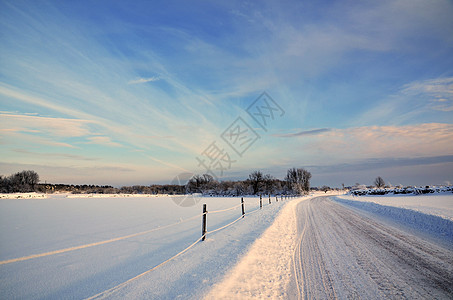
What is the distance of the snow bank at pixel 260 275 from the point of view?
3344mm

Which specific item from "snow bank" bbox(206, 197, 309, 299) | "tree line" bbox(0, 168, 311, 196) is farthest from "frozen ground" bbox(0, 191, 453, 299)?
"tree line" bbox(0, 168, 311, 196)

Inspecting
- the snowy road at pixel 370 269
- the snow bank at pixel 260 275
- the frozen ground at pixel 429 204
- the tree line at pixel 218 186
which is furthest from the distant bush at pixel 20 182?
the frozen ground at pixel 429 204

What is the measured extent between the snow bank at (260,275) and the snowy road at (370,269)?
0.72 ft

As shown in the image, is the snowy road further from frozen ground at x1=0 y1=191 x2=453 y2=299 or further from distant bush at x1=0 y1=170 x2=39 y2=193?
distant bush at x1=0 y1=170 x2=39 y2=193

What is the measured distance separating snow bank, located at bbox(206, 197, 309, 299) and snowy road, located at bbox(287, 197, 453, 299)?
0.72 feet

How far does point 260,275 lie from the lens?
13.4 ft

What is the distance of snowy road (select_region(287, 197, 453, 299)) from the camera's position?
331 cm

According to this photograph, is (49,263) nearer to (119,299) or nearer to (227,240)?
(119,299)

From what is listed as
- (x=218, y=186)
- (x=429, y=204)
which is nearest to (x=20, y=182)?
(x=218, y=186)

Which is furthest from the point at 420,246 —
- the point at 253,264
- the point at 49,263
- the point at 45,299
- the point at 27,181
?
the point at 27,181

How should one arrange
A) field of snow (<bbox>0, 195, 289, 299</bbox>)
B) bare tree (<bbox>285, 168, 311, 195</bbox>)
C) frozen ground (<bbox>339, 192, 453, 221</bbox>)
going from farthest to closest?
bare tree (<bbox>285, 168, 311, 195</bbox>) → frozen ground (<bbox>339, 192, 453, 221</bbox>) → field of snow (<bbox>0, 195, 289, 299</bbox>)

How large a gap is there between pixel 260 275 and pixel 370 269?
2.28m

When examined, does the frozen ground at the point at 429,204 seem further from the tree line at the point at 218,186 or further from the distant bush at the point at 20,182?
the distant bush at the point at 20,182

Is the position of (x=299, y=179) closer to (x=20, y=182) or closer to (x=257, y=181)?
(x=257, y=181)
